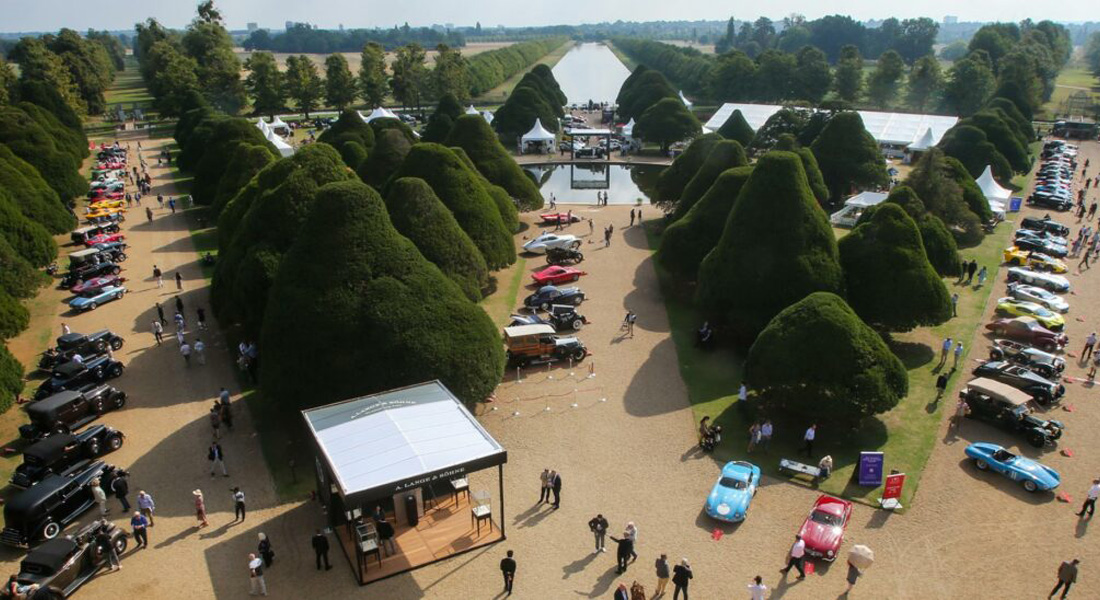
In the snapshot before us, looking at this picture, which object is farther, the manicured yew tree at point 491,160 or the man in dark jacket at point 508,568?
the manicured yew tree at point 491,160

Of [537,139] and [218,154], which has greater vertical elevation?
[218,154]

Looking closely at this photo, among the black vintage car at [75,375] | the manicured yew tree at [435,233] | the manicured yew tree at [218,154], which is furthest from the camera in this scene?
the manicured yew tree at [218,154]

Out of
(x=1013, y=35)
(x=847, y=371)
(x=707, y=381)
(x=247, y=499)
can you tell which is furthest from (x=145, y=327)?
(x=1013, y=35)

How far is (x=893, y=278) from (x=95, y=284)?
4263 centimetres

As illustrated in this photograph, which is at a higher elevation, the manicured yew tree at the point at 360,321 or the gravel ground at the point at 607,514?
the manicured yew tree at the point at 360,321

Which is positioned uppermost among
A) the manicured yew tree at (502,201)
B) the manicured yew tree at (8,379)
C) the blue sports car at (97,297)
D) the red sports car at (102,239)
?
the manicured yew tree at (502,201)

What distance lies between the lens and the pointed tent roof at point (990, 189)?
54.9 meters

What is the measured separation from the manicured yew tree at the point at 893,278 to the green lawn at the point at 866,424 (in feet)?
8.26

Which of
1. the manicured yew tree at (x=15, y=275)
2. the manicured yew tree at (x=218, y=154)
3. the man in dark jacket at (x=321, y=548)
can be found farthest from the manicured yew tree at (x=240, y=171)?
the man in dark jacket at (x=321, y=548)

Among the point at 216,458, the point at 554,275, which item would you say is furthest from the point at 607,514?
the point at 554,275

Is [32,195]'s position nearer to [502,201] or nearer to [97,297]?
[97,297]

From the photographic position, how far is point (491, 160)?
51.1 metres

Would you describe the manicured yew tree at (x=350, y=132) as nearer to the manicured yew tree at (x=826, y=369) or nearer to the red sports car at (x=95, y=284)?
the red sports car at (x=95, y=284)

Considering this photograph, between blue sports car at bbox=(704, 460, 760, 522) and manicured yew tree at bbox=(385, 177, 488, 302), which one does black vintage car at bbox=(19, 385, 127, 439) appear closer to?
manicured yew tree at bbox=(385, 177, 488, 302)
